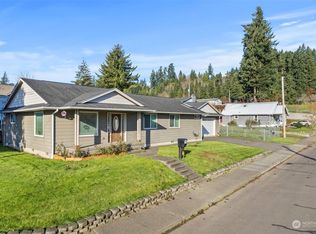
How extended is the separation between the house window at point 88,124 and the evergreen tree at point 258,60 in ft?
169

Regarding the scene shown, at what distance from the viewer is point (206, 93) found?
10525 cm

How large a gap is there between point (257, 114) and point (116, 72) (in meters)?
29.1

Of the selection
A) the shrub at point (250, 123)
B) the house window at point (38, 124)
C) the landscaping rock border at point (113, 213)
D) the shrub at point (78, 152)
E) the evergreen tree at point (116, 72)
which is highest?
the evergreen tree at point (116, 72)

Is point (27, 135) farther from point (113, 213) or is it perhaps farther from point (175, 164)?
point (113, 213)

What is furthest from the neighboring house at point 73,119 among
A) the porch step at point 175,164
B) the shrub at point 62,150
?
the porch step at point 175,164

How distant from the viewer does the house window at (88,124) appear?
17.0m

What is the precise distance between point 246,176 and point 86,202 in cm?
862

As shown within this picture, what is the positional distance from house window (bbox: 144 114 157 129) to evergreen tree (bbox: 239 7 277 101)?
45259 millimetres

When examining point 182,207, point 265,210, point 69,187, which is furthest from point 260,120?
point 69,187

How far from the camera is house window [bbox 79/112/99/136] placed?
17.0 meters

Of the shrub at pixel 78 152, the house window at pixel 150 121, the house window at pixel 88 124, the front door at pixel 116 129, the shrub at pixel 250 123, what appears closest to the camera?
the shrub at pixel 78 152

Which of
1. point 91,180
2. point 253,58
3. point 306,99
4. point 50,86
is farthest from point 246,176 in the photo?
point 306,99

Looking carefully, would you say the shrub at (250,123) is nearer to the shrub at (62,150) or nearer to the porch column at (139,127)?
the porch column at (139,127)

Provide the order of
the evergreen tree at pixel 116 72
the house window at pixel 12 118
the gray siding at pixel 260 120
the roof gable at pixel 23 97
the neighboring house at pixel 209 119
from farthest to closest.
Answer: the evergreen tree at pixel 116 72
the gray siding at pixel 260 120
the neighboring house at pixel 209 119
the house window at pixel 12 118
the roof gable at pixel 23 97
